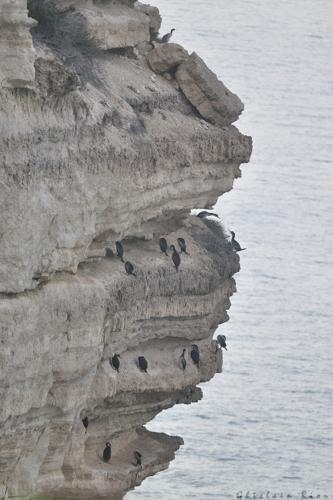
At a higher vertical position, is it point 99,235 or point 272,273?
point 99,235

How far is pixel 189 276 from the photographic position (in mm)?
34250

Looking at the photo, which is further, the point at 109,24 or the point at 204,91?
the point at 204,91

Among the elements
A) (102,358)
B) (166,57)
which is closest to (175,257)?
(102,358)

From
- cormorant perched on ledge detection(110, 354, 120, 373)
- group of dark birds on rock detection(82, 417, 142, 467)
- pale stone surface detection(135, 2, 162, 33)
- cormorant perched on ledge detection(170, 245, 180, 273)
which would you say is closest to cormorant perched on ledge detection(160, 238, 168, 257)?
cormorant perched on ledge detection(170, 245, 180, 273)

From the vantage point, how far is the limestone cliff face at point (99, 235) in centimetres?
2869

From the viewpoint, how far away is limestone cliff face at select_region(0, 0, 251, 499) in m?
28.7

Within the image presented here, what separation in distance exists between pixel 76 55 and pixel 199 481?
18201 mm

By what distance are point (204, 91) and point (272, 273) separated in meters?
32.8

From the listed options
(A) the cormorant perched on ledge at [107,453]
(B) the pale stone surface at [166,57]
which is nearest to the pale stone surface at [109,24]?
(B) the pale stone surface at [166,57]

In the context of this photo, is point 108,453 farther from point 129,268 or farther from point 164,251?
point 129,268

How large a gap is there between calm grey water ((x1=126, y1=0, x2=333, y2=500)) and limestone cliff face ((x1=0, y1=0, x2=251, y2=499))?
41.9ft

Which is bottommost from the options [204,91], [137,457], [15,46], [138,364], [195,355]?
[137,457]

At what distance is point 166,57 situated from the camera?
116 feet

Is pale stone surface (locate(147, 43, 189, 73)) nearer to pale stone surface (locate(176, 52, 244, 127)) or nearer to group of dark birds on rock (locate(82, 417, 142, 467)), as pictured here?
pale stone surface (locate(176, 52, 244, 127))
